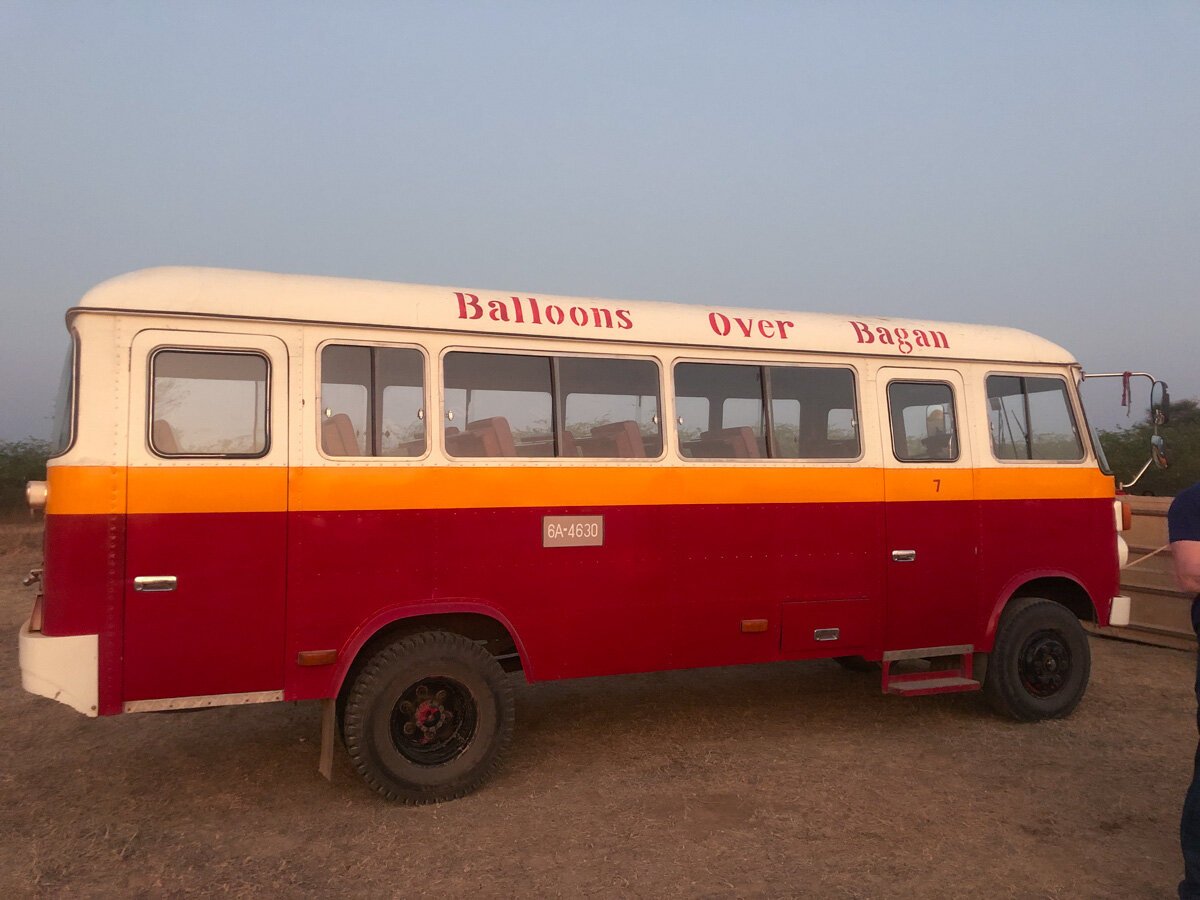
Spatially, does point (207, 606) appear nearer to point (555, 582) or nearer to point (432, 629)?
point (432, 629)

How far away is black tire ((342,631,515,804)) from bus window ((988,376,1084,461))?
4124 mm

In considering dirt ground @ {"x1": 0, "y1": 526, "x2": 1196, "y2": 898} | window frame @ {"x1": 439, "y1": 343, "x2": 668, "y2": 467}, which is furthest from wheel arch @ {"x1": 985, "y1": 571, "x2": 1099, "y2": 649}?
window frame @ {"x1": 439, "y1": 343, "x2": 668, "y2": 467}

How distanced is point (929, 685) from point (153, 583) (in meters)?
5.02

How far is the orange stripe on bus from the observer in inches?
175

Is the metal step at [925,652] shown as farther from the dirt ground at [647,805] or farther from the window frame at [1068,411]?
the window frame at [1068,411]

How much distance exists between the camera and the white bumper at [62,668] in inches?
169

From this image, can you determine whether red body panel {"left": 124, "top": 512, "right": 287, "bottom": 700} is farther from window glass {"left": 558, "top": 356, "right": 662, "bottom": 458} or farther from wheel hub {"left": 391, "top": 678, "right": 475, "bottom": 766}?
window glass {"left": 558, "top": 356, "right": 662, "bottom": 458}

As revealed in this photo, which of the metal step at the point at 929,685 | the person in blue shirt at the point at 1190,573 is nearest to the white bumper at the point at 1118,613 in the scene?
the metal step at the point at 929,685

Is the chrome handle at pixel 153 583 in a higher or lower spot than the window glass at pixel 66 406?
lower

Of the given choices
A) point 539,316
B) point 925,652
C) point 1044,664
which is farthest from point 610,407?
point 1044,664

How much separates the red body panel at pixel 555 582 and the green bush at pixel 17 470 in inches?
681

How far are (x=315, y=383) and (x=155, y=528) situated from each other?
1.10 meters

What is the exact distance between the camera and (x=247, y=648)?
15.3 feet

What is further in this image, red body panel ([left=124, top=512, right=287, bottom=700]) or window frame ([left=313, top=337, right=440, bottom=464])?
window frame ([left=313, top=337, right=440, bottom=464])
